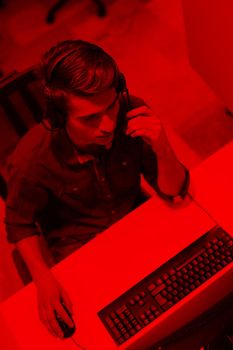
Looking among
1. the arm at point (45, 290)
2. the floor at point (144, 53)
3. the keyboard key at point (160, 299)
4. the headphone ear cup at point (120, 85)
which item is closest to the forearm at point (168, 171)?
the headphone ear cup at point (120, 85)

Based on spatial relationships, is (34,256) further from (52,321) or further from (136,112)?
(136,112)

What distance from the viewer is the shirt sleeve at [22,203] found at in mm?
1481

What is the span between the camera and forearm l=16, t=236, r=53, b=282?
1465 millimetres

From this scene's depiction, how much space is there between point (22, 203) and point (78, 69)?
50cm

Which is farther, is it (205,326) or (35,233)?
(35,233)

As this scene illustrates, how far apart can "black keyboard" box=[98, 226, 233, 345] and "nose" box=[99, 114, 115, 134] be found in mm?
433

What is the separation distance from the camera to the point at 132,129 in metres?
1.39

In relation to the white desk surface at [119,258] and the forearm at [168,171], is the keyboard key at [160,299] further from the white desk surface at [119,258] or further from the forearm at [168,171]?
the forearm at [168,171]

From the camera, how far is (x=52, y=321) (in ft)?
4.49

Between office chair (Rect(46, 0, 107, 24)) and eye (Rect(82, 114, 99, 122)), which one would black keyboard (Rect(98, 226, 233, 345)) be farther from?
office chair (Rect(46, 0, 107, 24))

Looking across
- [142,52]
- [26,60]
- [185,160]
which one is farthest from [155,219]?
[26,60]

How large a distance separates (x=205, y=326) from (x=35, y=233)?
2.14 feet

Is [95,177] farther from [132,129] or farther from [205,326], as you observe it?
[205,326]

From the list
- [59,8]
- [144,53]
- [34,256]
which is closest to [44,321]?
[34,256]
